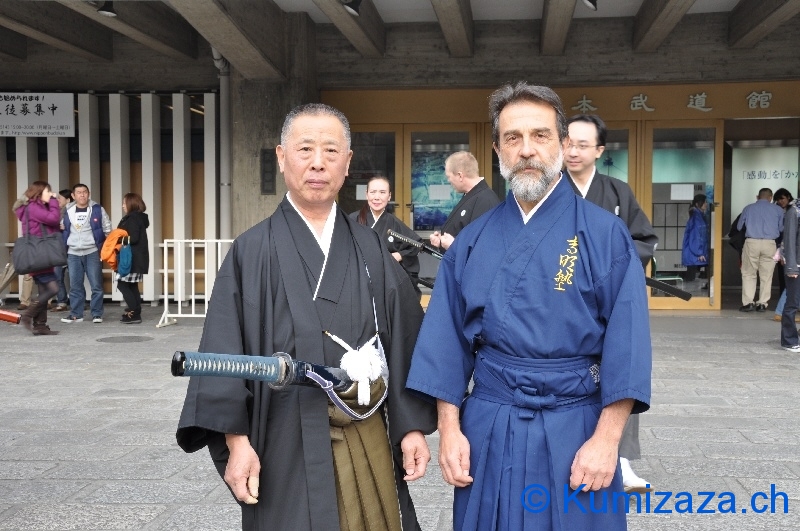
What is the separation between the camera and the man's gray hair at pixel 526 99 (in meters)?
2.35

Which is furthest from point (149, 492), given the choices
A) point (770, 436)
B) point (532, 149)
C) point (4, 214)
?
point (4, 214)

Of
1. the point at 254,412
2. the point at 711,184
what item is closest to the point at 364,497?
the point at 254,412

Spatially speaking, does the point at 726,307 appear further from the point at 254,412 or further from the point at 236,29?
the point at 254,412

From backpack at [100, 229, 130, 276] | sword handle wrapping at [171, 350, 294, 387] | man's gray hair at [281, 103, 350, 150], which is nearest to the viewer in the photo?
sword handle wrapping at [171, 350, 294, 387]

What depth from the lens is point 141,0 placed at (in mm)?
9633

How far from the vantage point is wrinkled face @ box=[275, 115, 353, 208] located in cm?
243

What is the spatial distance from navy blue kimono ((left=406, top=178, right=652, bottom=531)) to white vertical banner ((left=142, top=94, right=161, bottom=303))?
34.1ft

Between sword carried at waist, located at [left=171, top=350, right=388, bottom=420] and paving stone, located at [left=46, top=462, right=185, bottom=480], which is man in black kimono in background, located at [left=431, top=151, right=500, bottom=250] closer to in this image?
paving stone, located at [left=46, top=462, right=185, bottom=480]

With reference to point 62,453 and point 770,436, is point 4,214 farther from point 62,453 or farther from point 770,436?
point 770,436

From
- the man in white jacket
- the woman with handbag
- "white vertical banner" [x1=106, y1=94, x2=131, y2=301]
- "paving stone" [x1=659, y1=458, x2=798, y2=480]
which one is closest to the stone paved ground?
"paving stone" [x1=659, y1=458, x2=798, y2=480]

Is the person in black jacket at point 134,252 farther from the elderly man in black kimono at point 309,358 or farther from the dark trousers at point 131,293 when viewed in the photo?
the elderly man in black kimono at point 309,358

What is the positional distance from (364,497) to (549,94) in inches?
50.4

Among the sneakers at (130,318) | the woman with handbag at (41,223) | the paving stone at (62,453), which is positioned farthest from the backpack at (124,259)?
the paving stone at (62,453)

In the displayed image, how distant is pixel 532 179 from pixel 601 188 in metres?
1.53
